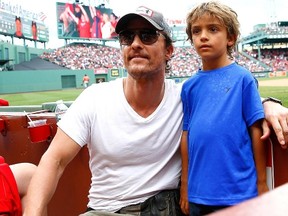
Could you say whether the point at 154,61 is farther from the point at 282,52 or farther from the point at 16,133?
the point at 282,52

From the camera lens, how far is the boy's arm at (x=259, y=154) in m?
1.70

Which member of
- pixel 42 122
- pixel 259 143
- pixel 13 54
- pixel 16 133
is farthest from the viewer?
pixel 13 54

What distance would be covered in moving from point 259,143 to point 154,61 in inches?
26.1

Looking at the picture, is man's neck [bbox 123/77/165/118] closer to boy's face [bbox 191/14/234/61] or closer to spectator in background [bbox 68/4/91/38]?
boy's face [bbox 191/14/234/61]

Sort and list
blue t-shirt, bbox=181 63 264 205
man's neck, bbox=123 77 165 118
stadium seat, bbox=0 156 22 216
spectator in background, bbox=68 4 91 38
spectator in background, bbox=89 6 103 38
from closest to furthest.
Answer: stadium seat, bbox=0 156 22 216, blue t-shirt, bbox=181 63 264 205, man's neck, bbox=123 77 165 118, spectator in background, bbox=68 4 91 38, spectator in background, bbox=89 6 103 38

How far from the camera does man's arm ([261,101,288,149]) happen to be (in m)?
1.58

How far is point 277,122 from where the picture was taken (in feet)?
5.26

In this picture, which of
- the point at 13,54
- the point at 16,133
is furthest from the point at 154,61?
the point at 13,54

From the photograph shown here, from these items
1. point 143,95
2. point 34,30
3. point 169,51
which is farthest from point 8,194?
point 34,30

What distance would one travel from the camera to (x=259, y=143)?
1.70m

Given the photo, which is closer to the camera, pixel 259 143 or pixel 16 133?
pixel 259 143

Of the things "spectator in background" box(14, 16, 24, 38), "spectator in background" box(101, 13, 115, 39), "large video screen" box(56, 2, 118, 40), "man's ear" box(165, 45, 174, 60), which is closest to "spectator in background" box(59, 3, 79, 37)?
"large video screen" box(56, 2, 118, 40)

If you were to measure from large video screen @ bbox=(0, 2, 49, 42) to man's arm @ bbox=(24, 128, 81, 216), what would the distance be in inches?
1832

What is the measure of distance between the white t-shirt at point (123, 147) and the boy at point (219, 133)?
100 mm
